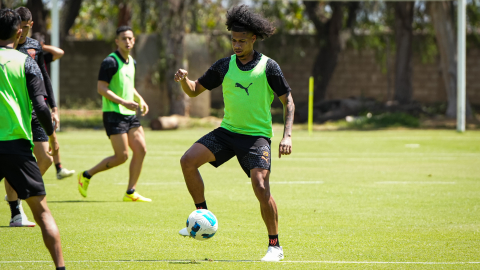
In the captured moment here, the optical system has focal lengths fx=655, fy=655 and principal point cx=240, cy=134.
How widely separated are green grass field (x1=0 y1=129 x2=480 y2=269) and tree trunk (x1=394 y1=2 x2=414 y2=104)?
14.7 meters

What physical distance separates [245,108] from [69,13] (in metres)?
25.1

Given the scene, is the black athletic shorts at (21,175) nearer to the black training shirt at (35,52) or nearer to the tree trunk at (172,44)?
the black training shirt at (35,52)

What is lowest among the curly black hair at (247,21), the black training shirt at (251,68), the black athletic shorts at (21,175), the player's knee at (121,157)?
the player's knee at (121,157)

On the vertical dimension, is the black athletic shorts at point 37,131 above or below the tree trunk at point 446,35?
below

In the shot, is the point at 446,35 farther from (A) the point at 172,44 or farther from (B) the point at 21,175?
(B) the point at 21,175

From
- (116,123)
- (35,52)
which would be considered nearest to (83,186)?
(116,123)

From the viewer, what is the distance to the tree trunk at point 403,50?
28.7 metres

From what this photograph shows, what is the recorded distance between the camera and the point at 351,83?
34.7 m

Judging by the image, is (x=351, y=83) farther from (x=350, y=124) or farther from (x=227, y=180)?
(x=227, y=180)

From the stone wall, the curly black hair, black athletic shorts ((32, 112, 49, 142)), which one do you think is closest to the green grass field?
black athletic shorts ((32, 112, 49, 142))

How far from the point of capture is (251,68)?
6.15 m

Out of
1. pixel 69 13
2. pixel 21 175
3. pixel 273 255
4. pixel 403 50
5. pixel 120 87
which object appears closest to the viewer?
pixel 21 175

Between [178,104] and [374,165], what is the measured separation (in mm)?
13809

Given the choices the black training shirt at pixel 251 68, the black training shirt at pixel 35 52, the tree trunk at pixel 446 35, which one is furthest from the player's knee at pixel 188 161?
the tree trunk at pixel 446 35
